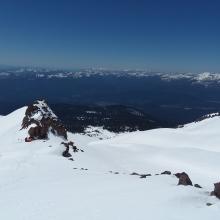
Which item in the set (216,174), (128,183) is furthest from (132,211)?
(216,174)

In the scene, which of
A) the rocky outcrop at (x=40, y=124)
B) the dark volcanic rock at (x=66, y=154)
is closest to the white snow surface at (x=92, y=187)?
the dark volcanic rock at (x=66, y=154)

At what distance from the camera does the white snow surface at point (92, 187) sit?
78.1ft

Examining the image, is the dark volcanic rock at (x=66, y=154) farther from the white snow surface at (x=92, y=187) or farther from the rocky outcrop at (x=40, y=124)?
the rocky outcrop at (x=40, y=124)

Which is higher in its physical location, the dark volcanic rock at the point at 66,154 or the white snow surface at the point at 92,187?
the white snow surface at the point at 92,187

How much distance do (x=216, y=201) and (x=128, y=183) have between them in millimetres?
8364

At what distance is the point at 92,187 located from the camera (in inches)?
1238

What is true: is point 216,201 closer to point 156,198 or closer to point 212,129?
point 156,198

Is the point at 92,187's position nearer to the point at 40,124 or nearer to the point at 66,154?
the point at 66,154

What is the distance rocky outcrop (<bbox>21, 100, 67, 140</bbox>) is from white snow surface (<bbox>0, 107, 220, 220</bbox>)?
1794 mm

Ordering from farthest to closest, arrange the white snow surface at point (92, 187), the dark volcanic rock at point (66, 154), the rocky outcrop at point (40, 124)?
1. the rocky outcrop at point (40, 124)
2. the dark volcanic rock at point (66, 154)
3. the white snow surface at point (92, 187)

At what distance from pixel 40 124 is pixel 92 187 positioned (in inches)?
1454

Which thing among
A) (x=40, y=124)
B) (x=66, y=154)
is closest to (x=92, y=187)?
(x=66, y=154)

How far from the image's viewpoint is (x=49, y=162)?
154 feet

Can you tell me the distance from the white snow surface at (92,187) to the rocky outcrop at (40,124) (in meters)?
1.79
